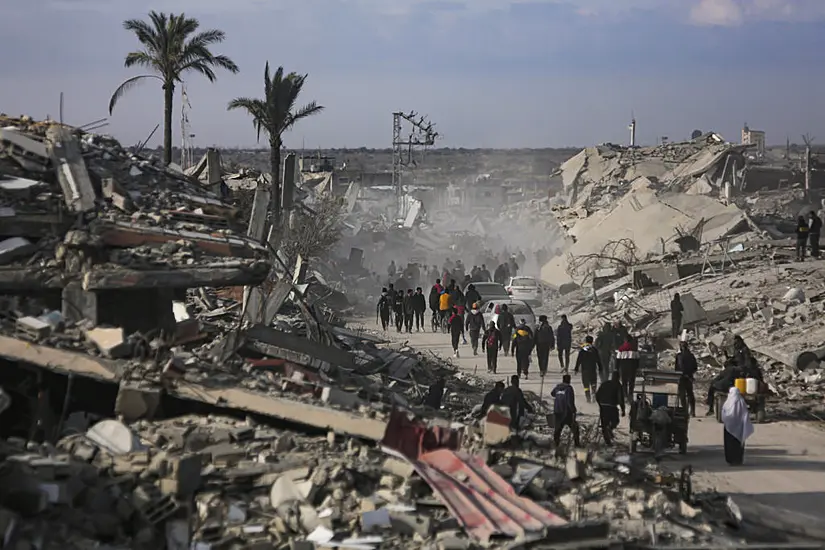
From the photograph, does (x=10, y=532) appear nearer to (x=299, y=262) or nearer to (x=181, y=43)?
(x=299, y=262)

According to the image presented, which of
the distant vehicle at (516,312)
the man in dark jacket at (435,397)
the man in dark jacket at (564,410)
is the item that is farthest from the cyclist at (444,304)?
the man in dark jacket at (564,410)

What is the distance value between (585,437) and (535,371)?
7170 mm

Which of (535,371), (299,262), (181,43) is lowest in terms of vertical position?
(535,371)

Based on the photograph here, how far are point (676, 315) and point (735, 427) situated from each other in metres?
10.1

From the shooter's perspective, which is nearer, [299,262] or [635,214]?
[299,262]

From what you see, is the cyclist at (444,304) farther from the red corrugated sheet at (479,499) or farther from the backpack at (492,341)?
the red corrugated sheet at (479,499)

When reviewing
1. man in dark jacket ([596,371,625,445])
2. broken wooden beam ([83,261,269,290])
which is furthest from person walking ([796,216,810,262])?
broken wooden beam ([83,261,269,290])

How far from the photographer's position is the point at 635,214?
126 feet

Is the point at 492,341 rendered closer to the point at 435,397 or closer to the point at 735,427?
the point at 435,397

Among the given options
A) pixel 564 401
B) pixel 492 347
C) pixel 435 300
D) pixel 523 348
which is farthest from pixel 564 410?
pixel 435 300

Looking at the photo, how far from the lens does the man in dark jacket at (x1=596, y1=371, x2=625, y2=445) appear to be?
15023mm

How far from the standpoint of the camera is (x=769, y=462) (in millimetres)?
14680

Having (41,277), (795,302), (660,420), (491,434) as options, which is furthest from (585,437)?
(795,302)

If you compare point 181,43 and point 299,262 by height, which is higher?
point 181,43
